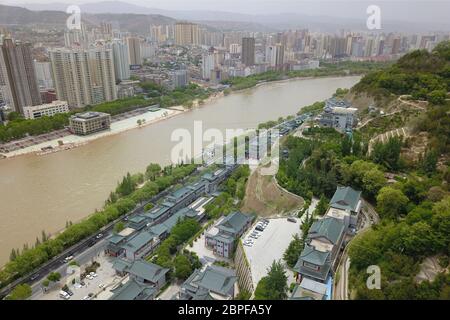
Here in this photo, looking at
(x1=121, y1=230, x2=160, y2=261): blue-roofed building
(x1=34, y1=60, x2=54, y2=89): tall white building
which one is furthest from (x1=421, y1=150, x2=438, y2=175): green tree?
(x1=34, y1=60, x2=54, y2=89): tall white building

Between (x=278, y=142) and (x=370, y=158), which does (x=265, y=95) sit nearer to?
(x=278, y=142)

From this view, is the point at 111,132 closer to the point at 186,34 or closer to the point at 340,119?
the point at 340,119

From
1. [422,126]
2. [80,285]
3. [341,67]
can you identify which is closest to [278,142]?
[422,126]

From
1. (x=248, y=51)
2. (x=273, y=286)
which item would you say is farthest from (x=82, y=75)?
(x=248, y=51)

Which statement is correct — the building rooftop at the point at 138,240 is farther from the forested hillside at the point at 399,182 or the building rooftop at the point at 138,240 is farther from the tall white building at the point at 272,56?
the tall white building at the point at 272,56

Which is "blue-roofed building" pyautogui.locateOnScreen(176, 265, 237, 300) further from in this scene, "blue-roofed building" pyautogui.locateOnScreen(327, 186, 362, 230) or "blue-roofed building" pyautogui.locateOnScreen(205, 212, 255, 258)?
"blue-roofed building" pyautogui.locateOnScreen(327, 186, 362, 230)

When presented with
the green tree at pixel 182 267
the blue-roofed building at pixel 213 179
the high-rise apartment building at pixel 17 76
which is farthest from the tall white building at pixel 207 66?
the green tree at pixel 182 267
